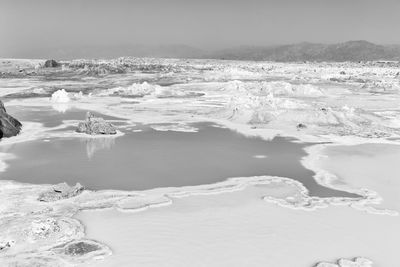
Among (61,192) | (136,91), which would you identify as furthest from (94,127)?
(136,91)

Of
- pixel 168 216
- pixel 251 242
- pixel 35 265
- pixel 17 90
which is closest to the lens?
pixel 35 265

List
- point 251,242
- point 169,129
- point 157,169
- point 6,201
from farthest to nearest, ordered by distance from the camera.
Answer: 1. point 169,129
2. point 157,169
3. point 6,201
4. point 251,242

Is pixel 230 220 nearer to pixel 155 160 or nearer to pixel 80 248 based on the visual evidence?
pixel 80 248

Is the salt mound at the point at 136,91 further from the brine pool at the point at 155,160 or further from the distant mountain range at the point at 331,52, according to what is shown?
the distant mountain range at the point at 331,52

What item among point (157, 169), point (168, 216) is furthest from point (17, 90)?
point (168, 216)

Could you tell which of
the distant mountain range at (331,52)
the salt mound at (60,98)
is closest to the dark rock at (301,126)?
the salt mound at (60,98)

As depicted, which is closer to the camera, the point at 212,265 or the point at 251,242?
the point at 212,265

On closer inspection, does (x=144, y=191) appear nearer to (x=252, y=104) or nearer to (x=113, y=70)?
(x=252, y=104)

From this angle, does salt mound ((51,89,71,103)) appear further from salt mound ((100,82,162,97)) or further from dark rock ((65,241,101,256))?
dark rock ((65,241,101,256))
